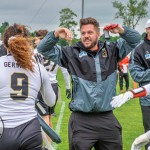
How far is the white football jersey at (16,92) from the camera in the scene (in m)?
4.48

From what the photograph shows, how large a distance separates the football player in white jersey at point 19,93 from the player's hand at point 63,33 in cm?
61

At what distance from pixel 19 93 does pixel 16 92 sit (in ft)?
0.10

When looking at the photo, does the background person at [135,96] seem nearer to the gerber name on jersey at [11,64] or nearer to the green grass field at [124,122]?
the gerber name on jersey at [11,64]

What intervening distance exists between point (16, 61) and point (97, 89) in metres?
1.04

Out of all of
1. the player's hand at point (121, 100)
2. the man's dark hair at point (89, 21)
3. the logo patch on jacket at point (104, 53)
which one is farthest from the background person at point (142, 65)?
the player's hand at point (121, 100)

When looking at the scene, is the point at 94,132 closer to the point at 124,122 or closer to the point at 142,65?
the point at 142,65

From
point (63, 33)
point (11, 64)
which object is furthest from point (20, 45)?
point (63, 33)

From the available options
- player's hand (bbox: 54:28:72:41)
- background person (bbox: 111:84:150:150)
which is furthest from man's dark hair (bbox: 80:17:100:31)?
background person (bbox: 111:84:150:150)

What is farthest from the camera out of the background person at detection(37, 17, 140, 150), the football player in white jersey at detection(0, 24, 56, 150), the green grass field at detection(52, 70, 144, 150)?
the green grass field at detection(52, 70, 144, 150)

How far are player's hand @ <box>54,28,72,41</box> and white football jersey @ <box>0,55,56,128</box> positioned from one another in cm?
71

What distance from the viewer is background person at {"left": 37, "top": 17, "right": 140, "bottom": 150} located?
5156 mm

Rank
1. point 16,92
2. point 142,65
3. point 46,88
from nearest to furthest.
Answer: point 16,92 → point 46,88 → point 142,65

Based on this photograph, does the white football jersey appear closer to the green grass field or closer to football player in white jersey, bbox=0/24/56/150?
football player in white jersey, bbox=0/24/56/150

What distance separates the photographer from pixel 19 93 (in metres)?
4.50
